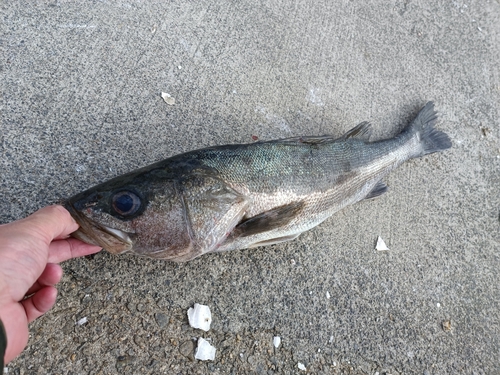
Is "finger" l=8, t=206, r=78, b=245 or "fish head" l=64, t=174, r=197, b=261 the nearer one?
"finger" l=8, t=206, r=78, b=245

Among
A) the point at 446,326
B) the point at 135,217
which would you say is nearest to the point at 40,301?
the point at 135,217

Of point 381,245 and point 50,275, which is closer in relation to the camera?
point 50,275

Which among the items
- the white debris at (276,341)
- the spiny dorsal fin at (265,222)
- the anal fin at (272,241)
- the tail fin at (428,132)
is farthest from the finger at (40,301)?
the tail fin at (428,132)

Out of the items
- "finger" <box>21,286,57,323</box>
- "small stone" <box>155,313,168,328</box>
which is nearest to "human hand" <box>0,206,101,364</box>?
"finger" <box>21,286,57,323</box>

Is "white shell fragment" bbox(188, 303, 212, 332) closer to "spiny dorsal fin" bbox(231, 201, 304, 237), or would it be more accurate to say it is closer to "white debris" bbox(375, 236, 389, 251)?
"spiny dorsal fin" bbox(231, 201, 304, 237)

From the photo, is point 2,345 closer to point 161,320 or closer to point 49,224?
point 49,224

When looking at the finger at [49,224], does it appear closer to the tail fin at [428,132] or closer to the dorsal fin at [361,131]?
the dorsal fin at [361,131]
